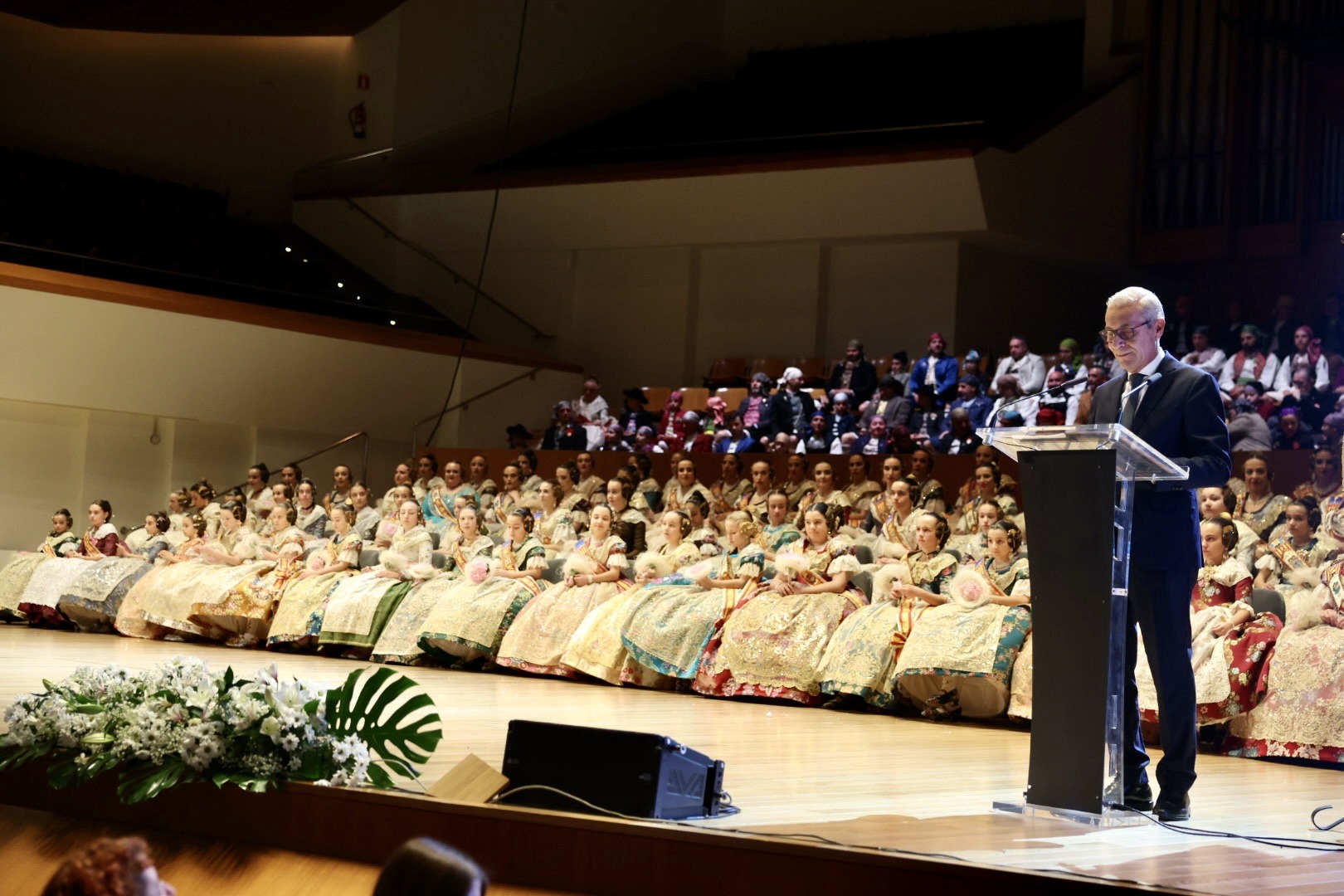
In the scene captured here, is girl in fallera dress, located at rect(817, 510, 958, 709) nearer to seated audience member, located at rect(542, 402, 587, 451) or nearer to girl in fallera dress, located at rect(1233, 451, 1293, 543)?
girl in fallera dress, located at rect(1233, 451, 1293, 543)

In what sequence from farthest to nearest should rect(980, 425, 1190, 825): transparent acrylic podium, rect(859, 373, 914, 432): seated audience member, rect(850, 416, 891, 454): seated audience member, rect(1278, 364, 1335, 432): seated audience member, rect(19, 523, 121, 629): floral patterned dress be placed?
rect(859, 373, 914, 432): seated audience member, rect(19, 523, 121, 629): floral patterned dress, rect(850, 416, 891, 454): seated audience member, rect(1278, 364, 1335, 432): seated audience member, rect(980, 425, 1190, 825): transparent acrylic podium

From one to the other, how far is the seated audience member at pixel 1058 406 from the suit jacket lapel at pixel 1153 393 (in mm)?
4815

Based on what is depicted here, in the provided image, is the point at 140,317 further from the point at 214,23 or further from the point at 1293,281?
the point at 1293,281

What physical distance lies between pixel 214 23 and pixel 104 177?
1.76 metres

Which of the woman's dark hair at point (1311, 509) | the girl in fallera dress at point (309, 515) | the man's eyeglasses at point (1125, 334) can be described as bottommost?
the girl in fallera dress at point (309, 515)

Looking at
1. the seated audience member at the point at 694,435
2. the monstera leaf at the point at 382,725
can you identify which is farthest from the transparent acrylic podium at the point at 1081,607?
the seated audience member at the point at 694,435

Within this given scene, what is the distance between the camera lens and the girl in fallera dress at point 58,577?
351 inches

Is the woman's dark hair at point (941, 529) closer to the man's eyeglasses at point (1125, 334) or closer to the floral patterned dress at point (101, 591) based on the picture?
the man's eyeglasses at point (1125, 334)

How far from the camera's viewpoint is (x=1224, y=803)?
3572mm

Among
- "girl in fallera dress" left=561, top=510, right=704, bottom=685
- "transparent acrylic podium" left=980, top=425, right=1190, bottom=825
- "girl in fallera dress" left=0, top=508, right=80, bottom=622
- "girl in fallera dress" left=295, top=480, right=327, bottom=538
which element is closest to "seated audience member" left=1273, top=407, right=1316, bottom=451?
"girl in fallera dress" left=561, top=510, right=704, bottom=685

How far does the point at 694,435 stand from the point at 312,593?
3.00 m

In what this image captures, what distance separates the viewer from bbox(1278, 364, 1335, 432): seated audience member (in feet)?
24.6

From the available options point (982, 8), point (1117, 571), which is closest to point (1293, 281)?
point (982, 8)

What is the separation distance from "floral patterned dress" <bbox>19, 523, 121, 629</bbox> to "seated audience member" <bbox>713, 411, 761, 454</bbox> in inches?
150
